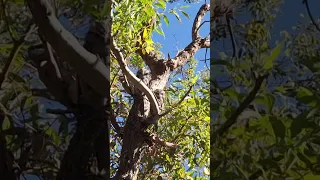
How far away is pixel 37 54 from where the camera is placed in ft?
3.78

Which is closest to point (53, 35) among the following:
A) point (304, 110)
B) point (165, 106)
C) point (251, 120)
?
point (251, 120)

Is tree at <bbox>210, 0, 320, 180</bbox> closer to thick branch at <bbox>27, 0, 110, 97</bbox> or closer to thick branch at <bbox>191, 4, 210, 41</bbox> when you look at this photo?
thick branch at <bbox>27, 0, 110, 97</bbox>

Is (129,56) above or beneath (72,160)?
above

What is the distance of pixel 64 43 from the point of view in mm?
1142

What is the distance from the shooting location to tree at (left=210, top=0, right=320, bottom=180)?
1.05 metres

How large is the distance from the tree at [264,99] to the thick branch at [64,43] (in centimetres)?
31

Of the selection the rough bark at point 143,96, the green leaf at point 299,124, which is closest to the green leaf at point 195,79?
the rough bark at point 143,96

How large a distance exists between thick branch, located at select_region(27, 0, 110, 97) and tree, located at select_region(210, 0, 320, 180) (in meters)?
0.31

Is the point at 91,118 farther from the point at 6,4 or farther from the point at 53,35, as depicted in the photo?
the point at 6,4

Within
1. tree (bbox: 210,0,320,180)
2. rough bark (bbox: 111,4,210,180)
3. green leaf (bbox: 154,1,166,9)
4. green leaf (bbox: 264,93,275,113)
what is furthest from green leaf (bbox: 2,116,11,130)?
green leaf (bbox: 154,1,166,9)

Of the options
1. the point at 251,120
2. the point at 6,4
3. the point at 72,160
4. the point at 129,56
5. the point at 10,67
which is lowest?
the point at 72,160

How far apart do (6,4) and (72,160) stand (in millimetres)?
432

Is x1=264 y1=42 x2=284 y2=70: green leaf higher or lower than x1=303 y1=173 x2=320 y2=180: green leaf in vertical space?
higher

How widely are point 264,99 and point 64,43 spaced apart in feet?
1.68
